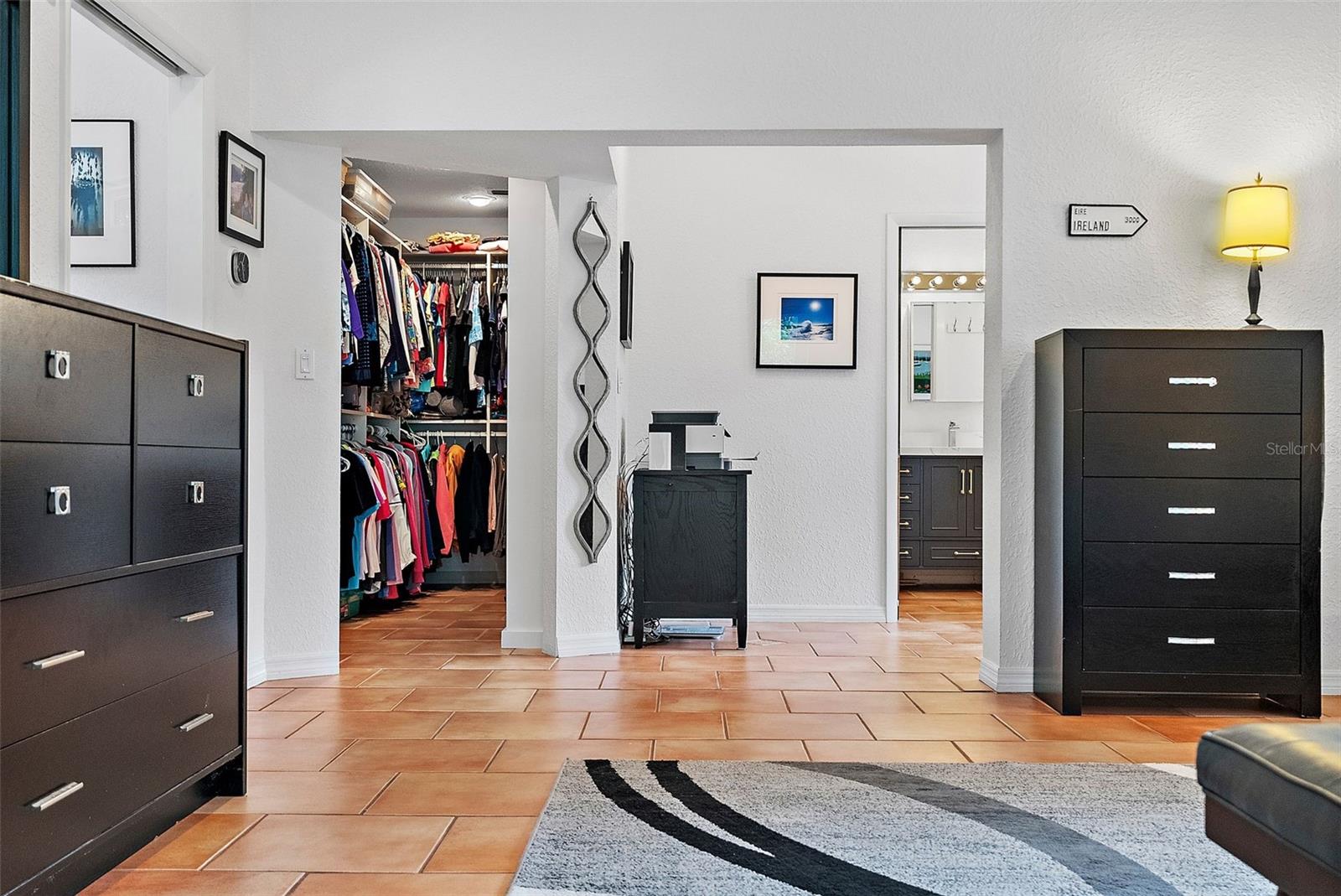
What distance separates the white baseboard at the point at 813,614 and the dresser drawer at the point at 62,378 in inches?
135

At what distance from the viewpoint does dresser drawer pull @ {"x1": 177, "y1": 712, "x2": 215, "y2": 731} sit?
191 cm

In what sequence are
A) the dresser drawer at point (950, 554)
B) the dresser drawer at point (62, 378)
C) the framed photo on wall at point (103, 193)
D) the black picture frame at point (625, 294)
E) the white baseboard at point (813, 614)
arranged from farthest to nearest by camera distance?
1. the dresser drawer at point (950, 554)
2. the white baseboard at point (813, 614)
3. the black picture frame at point (625, 294)
4. the framed photo on wall at point (103, 193)
5. the dresser drawer at point (62, 378)

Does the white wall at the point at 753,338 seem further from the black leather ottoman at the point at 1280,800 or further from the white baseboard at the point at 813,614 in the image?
the black leather ottoman at the point at 1280,800

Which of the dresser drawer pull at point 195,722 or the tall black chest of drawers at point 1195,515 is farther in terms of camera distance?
the tall black chest of drawers at point 1195,515

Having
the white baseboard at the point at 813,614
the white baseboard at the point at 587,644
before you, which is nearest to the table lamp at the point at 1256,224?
the white baseboard at the point at 813,614

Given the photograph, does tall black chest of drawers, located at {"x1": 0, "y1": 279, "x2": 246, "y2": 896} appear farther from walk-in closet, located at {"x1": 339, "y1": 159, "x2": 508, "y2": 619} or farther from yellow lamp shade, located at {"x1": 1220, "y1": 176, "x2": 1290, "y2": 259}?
yellow lamp shade, located at {"x1": 1220, "y1": 176, "x2": 1290, "y2": 259}

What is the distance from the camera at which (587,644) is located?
3828mm

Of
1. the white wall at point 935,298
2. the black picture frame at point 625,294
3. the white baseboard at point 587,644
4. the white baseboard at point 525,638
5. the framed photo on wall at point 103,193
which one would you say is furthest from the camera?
the white wall at point 935,298

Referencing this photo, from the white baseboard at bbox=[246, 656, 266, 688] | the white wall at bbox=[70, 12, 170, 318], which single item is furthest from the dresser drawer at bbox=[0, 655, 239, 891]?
the white wall at bbox=[70, 12, 170, 318]

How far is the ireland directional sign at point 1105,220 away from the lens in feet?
10.7

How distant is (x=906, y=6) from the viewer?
10.7 ft

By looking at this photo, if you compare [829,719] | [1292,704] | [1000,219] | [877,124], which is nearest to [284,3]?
[877,124]

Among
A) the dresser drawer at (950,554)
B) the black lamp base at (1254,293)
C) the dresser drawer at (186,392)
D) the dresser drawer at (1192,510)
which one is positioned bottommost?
the dresser drawer at (950,554)
